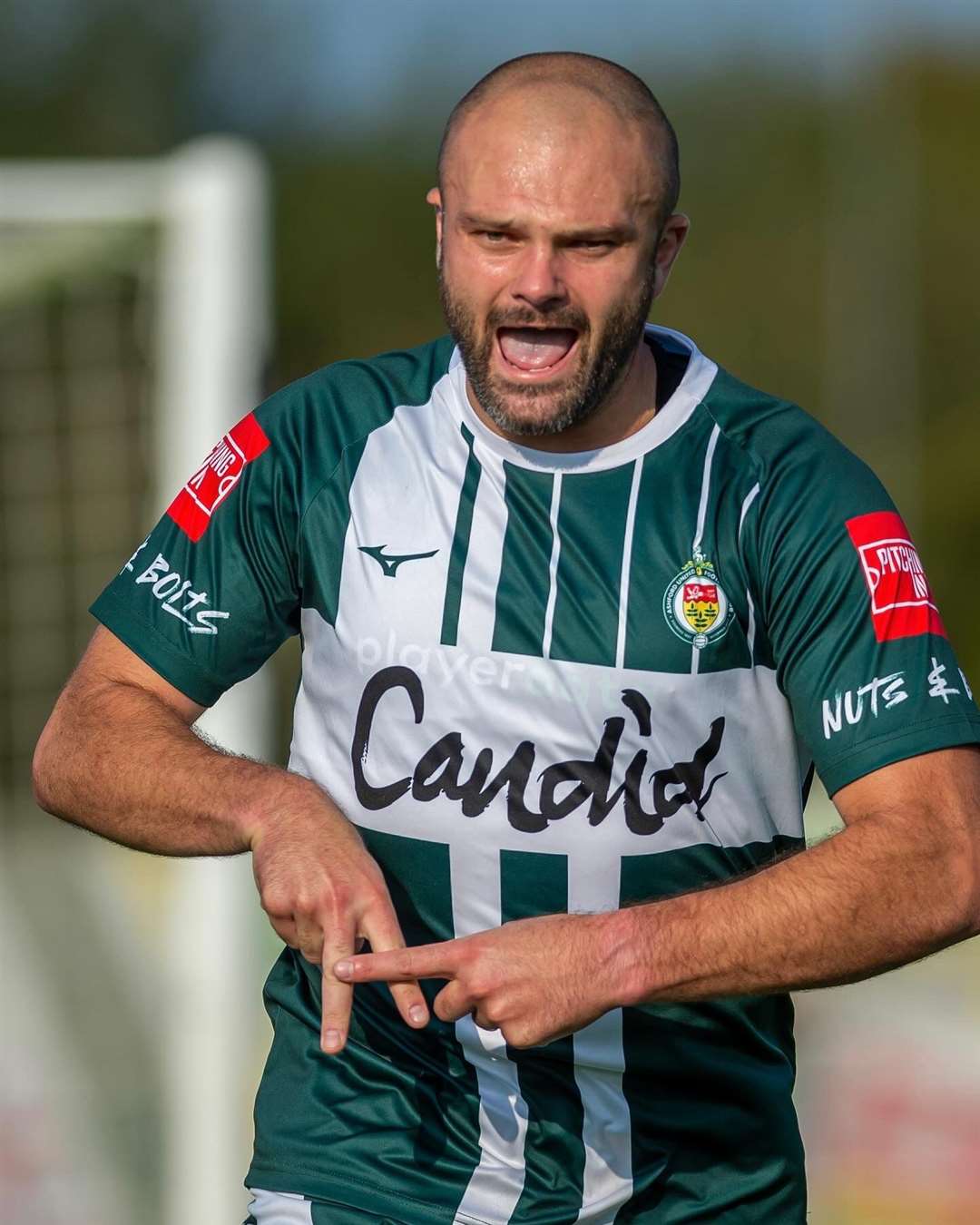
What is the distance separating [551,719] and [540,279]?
0.65 m

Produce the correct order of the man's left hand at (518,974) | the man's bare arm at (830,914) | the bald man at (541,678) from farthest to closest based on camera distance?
the bald man at (541,678) → the man's bare arm at (830,914) → the man's left hand at (518,974)

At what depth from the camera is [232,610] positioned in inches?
116

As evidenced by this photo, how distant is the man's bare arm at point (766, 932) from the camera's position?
7.68ft

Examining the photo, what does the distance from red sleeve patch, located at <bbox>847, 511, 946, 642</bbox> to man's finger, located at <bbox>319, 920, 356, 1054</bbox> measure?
35.0 inches

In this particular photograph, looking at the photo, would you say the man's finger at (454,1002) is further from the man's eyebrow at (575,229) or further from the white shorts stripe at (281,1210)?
the man's eyebrow at (575,229)

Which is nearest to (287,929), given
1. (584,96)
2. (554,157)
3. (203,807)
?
(203,807)

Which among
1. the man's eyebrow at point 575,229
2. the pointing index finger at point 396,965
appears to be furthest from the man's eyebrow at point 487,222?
the pointing index finger at point 396,965

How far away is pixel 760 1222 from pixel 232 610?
49.5 inches

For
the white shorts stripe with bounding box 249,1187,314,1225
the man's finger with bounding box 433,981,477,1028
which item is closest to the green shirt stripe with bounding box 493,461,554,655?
the man's finger with bounding box 433,981,477,1028

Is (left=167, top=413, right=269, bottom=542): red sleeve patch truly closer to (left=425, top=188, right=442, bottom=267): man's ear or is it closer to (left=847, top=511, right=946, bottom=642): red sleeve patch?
(left=425, top=188, right=442, bottom=267): man's ear

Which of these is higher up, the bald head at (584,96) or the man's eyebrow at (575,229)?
the bald head at (584,96)

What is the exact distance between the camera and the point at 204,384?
5594 mm

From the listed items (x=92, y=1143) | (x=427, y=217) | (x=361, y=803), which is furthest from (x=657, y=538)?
(x=427, y=217)

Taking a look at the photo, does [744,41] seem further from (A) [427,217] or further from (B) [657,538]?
(B) [657,538]
